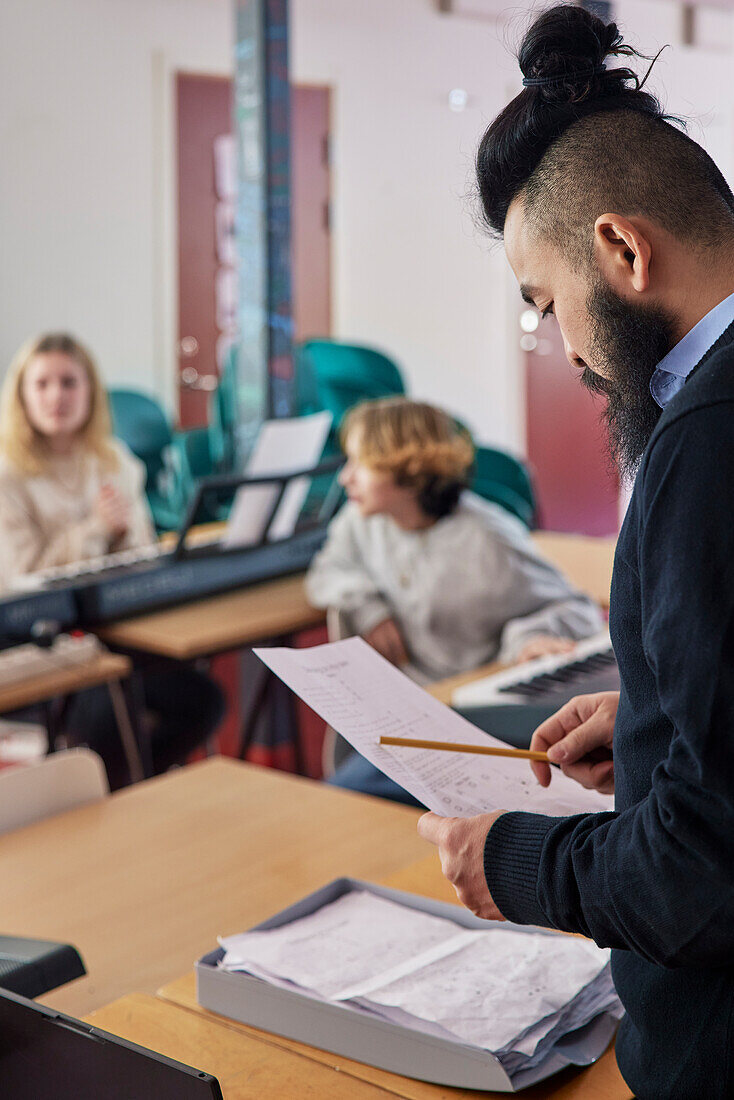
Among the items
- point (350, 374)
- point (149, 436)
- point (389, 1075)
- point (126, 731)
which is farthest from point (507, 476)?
point (389, 1075)

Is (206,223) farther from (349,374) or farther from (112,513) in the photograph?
(112,513)

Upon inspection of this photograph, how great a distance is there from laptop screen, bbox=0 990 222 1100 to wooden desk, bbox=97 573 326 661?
1842 millimetres

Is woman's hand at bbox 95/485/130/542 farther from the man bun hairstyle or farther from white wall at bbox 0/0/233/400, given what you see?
the man bun hairstyle

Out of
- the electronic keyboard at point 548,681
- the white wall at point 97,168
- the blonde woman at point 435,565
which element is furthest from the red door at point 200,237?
the electronic keyboard at point 548,681

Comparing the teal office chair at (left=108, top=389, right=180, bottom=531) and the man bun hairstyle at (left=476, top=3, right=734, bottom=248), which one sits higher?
the man bun hairstyle at (left=476, top=3, right=734, bottom=248)

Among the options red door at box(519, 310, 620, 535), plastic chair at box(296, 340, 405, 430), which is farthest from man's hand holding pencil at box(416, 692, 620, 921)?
red door at box(519, 310, 620, 535)

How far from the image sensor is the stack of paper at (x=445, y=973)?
1.09 metres

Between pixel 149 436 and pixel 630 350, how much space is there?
16.9ft

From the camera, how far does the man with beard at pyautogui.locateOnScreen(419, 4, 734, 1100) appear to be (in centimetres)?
73

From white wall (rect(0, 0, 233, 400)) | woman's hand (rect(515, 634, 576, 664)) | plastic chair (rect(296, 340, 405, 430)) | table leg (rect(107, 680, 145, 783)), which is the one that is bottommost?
table leg (rect(107, 680, 145, 783))

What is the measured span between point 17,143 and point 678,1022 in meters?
5.51

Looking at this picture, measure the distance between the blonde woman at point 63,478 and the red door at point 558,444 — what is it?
4409 mm

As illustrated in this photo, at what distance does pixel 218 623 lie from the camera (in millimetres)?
2992

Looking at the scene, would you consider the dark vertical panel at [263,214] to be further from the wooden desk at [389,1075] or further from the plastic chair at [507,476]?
the wooden desk at [389,1075]
